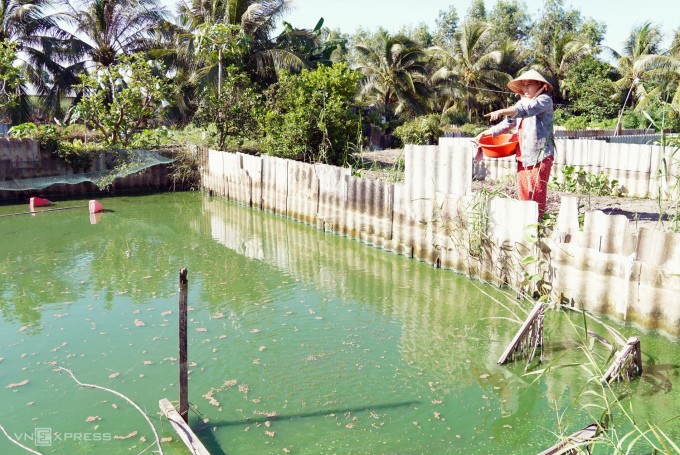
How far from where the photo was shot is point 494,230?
895 centimetres

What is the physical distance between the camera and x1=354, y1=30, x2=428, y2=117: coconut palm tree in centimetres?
2742

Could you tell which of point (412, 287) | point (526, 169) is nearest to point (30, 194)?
point (412, 287)

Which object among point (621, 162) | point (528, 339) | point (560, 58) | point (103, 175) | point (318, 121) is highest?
point (560, 58)

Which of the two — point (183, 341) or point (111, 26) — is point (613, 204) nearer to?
point (183, 341)

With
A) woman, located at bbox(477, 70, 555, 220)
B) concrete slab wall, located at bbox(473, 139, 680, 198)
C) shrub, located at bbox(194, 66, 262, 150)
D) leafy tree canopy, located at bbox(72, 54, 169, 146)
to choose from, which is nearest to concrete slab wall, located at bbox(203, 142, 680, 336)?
concrete slab wall, located at bbox(473, 139, 680, 198)

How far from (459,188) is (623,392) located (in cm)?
450

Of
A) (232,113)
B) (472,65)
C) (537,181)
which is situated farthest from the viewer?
(472,65)

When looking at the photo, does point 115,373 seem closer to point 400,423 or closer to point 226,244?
point 400,423

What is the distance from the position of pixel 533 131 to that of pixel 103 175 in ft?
41.9

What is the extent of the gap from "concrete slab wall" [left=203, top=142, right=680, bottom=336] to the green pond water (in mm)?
327

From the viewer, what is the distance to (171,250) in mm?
11805

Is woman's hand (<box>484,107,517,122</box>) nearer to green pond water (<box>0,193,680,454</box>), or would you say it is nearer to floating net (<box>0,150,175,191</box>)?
green pond water (<box>0,193,680,454</box>)

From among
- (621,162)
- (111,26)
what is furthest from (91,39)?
(621,162)

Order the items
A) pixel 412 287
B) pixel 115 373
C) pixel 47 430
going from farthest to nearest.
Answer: pixel 412 287 → pixel 115 373 → pixel 47 430
